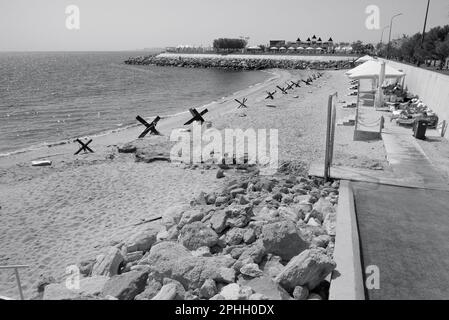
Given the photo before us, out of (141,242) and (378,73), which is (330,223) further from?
(378,73)

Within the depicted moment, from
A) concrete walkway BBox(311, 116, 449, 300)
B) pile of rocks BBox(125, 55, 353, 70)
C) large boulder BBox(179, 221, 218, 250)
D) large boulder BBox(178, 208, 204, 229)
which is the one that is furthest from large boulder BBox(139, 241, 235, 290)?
pile of rocks BBox(125, 55, 353, 70)

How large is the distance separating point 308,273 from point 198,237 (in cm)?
212

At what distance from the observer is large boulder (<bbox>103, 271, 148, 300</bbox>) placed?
4.71 meters

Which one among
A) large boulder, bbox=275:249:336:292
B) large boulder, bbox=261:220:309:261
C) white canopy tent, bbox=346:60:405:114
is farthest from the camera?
white canopy tent, bbox=346:60:405:114

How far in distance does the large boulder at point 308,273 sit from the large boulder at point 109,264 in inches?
105

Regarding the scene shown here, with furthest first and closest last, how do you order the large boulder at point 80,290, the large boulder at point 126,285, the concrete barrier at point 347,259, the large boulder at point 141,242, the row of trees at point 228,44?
the row of trees at point 228,44, the large boulder at point 141,242, the large boulder at point 126,285, the large boulder at point 80,290, the concrete barrier at point 347,259

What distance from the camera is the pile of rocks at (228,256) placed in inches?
178

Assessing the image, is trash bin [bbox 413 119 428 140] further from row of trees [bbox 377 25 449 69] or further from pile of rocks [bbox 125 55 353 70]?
pile of rocks [bbox 125 55 353 70]

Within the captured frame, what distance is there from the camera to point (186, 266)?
492 cm

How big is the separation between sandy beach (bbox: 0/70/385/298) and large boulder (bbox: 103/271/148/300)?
1.67 meters

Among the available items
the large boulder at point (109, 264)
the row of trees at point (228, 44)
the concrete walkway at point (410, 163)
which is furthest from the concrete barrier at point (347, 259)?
the row of trees at point (228, 44)

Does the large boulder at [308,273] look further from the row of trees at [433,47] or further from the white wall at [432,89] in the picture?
the row of trees at [433,47]

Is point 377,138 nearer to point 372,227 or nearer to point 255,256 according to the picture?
point 372,227
